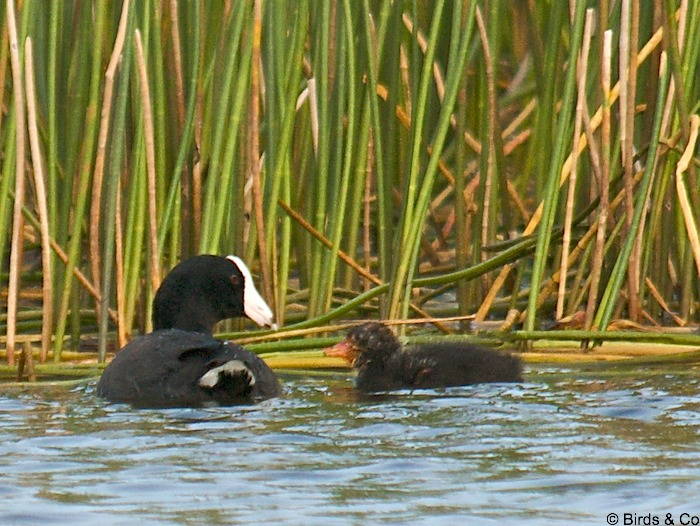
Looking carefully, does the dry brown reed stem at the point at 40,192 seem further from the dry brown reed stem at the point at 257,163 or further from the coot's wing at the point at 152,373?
the dry brown reed stem at the point at 257,163

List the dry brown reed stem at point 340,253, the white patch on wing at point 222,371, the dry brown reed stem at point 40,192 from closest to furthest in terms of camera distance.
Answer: the white patch on wing at point 222,371, the dry brown reed stem at point 40,192, the dry brown reed stem at point 340,253

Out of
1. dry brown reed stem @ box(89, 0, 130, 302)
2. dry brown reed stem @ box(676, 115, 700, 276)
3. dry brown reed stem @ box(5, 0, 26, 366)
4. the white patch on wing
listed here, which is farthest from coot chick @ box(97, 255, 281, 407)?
dry brown reed stem @ box(676, 115, 700, 276)

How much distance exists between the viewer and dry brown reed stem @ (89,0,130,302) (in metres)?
6.88

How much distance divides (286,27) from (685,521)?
11.2 feet

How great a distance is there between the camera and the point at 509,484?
4.79 meters

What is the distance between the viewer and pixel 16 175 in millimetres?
6836

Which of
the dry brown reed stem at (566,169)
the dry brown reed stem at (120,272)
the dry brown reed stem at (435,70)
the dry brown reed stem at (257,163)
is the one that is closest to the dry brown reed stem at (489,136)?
the dry brown reed stem at (566,169)

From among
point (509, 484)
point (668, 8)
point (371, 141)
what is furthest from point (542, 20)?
point (509, 484)

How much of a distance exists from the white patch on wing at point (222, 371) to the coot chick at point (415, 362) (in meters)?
0.74

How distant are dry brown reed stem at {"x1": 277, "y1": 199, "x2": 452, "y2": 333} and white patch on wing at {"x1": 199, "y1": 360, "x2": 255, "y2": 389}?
42.9 inches

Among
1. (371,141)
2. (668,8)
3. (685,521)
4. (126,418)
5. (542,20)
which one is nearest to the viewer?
(685,521)

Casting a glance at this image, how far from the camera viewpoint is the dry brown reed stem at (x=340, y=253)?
24.0ft

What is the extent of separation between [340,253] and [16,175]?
4.74 feet

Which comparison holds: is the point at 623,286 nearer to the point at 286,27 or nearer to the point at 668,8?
the point at 668,8
